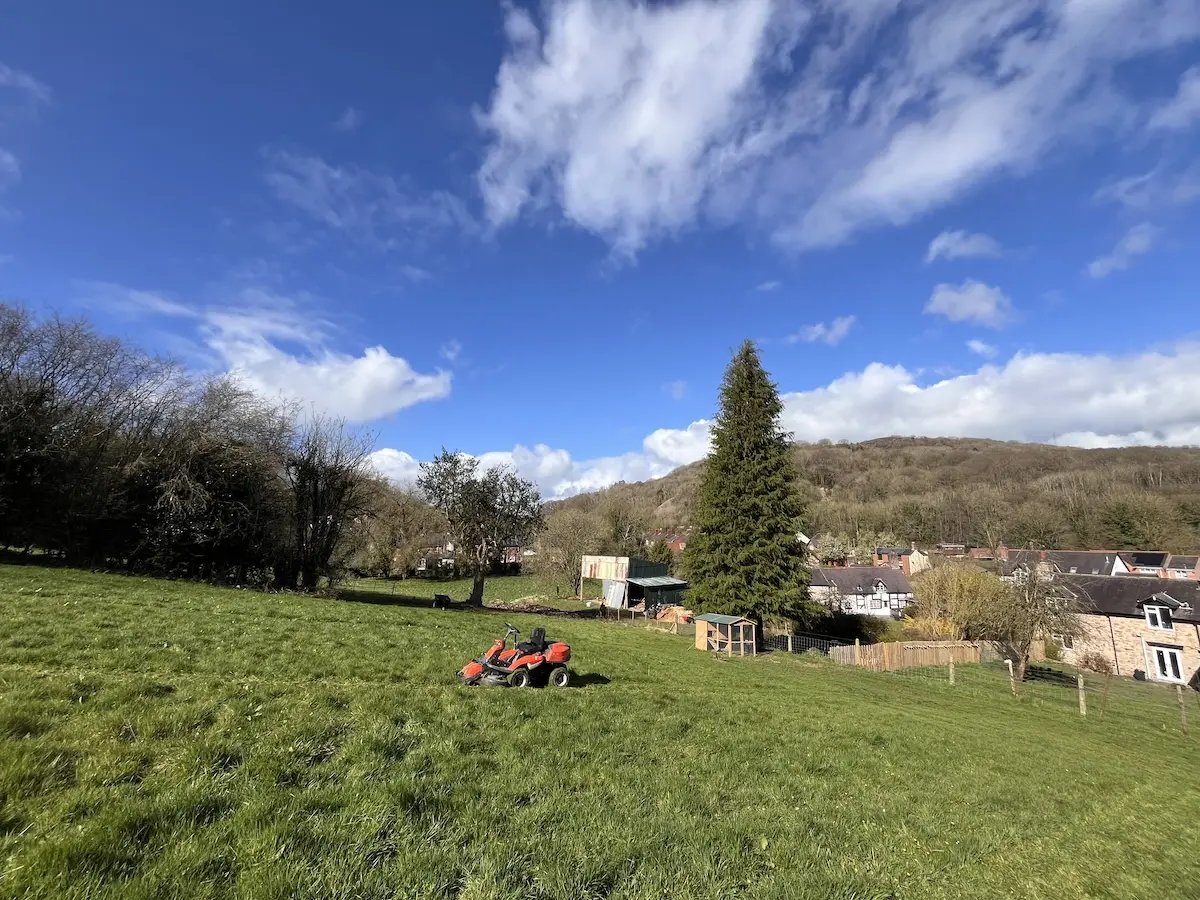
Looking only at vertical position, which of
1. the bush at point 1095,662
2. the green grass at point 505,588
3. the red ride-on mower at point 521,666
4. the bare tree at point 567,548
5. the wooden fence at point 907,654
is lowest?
the bush at point 1095,662

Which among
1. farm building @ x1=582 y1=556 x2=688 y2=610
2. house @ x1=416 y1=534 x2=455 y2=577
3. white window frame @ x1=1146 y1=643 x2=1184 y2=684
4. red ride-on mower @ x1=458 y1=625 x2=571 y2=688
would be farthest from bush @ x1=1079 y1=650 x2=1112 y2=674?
house @ x1=416 y1=534 x2=455 y2=577

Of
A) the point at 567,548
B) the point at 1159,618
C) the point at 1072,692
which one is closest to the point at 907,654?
the point at 1072,692

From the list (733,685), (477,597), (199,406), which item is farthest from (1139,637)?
(199,406)

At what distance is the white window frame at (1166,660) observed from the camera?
36.9 meters

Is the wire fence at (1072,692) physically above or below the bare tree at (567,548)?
below

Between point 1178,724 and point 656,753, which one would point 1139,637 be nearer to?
point 1178,724

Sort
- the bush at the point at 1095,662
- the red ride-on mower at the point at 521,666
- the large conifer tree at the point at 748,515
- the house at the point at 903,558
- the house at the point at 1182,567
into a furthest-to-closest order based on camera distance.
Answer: the house at the point at 903,558 → the house at the point at 1182,567 → the bush at the point at 1095,662 → the large conifer tree at the point at 748,515 → the red ride-on mower at the point at 521,666

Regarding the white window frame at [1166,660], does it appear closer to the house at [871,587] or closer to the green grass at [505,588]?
the house at [871,587]

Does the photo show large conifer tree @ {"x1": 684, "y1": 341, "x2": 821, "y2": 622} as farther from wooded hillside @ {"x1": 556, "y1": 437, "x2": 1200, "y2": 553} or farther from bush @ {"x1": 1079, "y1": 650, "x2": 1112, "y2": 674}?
bush @ {"x1": 1079, "y1": 650, "x2": 1112, "y2": 674}

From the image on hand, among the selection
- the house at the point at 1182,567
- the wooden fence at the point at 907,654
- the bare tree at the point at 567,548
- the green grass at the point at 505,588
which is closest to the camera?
the wooden fence at the point at 907,654

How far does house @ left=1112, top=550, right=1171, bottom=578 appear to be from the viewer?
55875 mm

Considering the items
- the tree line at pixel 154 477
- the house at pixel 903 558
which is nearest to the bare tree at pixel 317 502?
the tree line at pixel 154 477

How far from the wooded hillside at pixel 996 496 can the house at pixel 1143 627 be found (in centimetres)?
2173

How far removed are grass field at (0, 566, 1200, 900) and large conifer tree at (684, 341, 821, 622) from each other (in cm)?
1892
